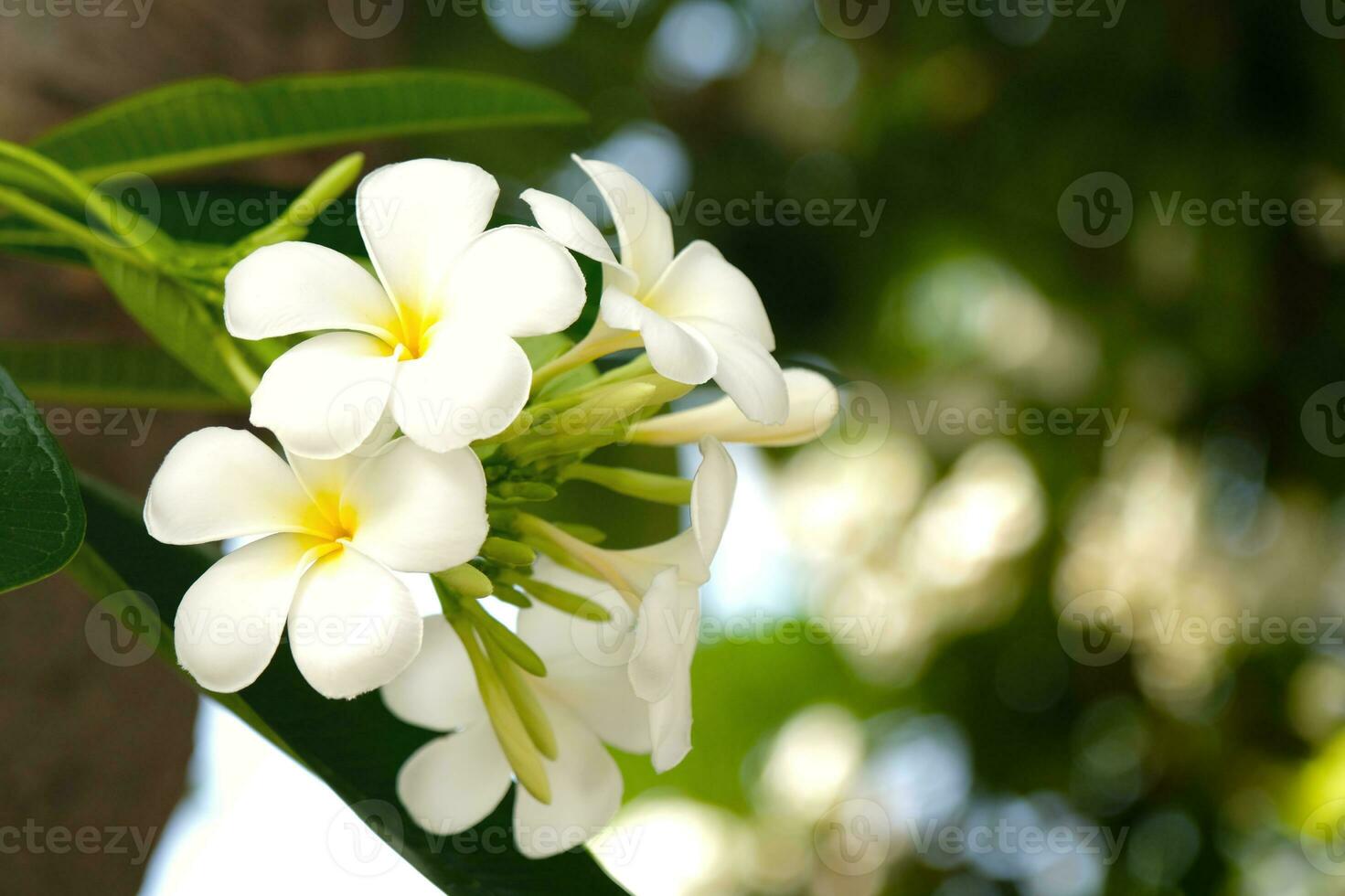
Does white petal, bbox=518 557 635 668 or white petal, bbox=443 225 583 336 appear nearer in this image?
white petal, bbox=443 225 583 336

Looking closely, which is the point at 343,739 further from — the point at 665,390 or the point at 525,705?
the point at 665,390

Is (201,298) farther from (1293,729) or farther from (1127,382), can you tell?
(1293,729)

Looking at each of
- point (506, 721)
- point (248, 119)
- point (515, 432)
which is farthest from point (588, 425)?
Answer: point (248, 119)

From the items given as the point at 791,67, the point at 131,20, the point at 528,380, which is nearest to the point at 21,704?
the point at 131,20

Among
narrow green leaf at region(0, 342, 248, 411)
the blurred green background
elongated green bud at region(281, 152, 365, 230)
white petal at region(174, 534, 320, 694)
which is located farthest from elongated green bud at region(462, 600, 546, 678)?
the blurred green background

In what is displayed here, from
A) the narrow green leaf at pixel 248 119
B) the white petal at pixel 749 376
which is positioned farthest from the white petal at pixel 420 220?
the narrow green leaf at pixel 248 119

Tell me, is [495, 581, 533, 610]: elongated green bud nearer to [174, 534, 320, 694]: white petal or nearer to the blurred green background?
[174, 534, 320, 694]: white petal

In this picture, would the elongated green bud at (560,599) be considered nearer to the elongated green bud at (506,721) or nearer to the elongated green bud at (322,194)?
the elongated green bud at (506,721)
